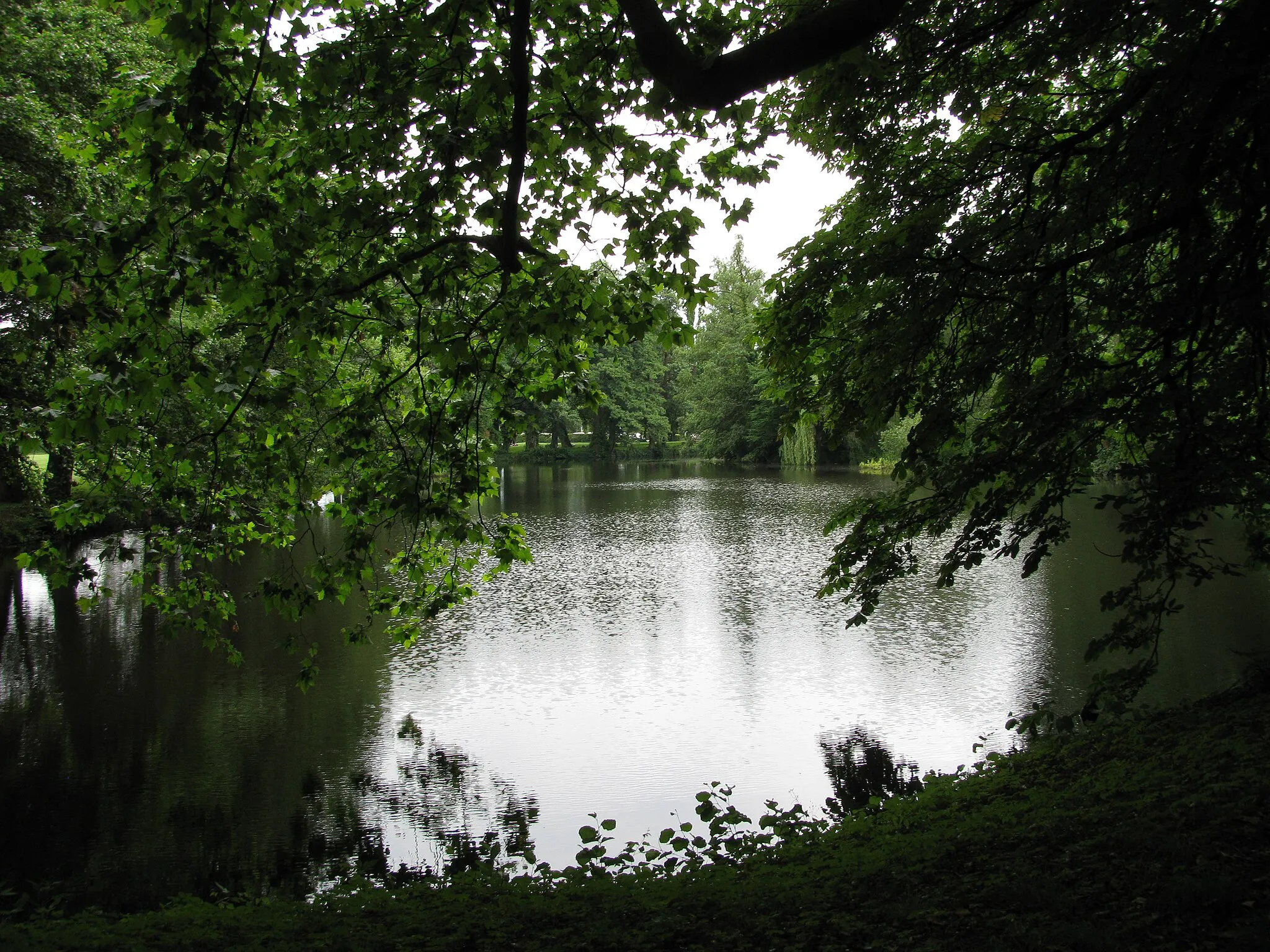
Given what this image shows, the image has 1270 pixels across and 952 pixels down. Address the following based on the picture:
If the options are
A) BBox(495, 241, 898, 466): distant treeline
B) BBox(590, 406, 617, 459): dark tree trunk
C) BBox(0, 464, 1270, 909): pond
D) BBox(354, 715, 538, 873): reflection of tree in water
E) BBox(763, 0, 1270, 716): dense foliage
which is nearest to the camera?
BBox(763, 0, 1270, 716): dense foliage

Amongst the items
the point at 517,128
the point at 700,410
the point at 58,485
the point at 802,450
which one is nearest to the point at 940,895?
the point at 517,128

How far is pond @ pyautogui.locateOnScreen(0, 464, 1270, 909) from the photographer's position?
282 inches

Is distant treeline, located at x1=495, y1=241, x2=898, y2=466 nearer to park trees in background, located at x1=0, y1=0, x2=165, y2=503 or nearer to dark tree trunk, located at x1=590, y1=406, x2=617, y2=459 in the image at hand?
dark tree trunk, located at x1=590, y1=406, x2=617, y2=459

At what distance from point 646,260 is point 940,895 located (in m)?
3.94

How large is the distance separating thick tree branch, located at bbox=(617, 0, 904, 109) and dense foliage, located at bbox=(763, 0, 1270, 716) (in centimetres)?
63

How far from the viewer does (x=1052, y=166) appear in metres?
6.07

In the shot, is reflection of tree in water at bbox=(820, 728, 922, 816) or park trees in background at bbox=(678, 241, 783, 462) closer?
reflection of tree in water at bbox=(820, 728, 922, 816)

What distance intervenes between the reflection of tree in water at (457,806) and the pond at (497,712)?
0.10 feet

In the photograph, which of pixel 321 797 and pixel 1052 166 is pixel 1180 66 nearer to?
pixel 1052 166

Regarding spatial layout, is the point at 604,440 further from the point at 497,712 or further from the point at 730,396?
the point at 497,712

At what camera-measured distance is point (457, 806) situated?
779 cm

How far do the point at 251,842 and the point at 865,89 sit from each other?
7.05 meters

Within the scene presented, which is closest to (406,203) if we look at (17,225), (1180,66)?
(1180,66)

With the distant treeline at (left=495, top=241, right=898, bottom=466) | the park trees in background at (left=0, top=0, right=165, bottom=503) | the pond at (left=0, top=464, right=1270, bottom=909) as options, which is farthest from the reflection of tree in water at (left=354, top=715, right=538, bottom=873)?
the distant treeline at (left=495, top=241, right=898, bottom=466)
